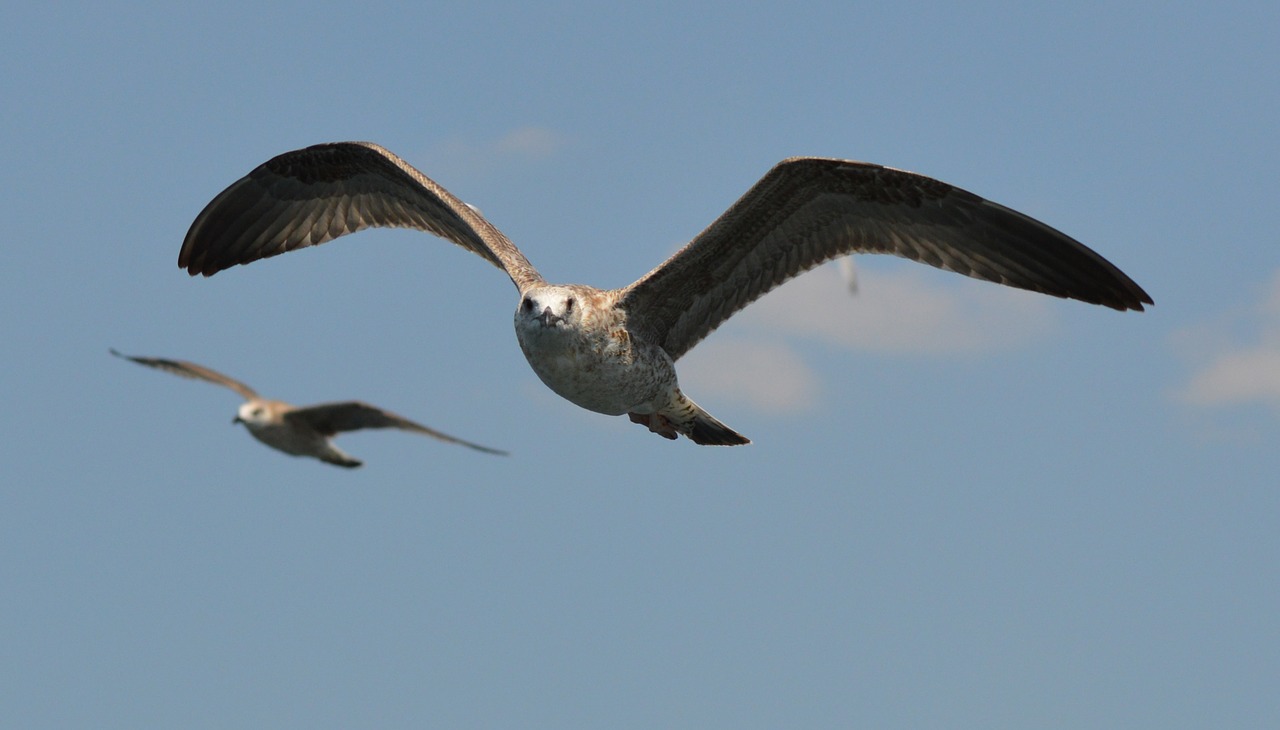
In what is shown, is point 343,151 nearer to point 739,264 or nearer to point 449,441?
point 449,441

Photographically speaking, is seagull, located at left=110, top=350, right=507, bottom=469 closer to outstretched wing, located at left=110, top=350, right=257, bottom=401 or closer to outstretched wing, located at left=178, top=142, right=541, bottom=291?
outstretched wing, located at left=110, top=350, right=257, bottom=401

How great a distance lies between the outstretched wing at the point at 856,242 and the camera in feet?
36.4

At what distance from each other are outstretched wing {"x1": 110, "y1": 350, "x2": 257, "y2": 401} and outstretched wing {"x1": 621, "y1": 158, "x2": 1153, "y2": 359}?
27.2ft

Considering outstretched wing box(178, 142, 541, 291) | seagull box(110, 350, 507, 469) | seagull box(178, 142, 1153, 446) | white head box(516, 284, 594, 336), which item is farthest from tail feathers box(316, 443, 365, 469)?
white head box(516, 284, 594, 336)

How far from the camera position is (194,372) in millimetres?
18609

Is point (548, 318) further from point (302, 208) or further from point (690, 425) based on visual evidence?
point (302, 208)

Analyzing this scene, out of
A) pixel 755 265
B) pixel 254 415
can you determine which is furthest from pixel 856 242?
pixel 254 415

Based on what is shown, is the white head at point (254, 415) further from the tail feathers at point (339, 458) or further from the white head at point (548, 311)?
the white head at point (548, 311)

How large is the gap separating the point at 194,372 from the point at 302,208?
17.2ft

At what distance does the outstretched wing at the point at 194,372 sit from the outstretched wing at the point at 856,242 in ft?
27.2

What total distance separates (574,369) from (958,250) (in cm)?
307

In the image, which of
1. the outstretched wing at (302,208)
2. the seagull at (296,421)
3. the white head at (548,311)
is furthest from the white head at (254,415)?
the white head at (548,311)

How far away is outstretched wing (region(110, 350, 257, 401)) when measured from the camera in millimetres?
17906

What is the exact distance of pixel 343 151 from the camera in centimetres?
1361
